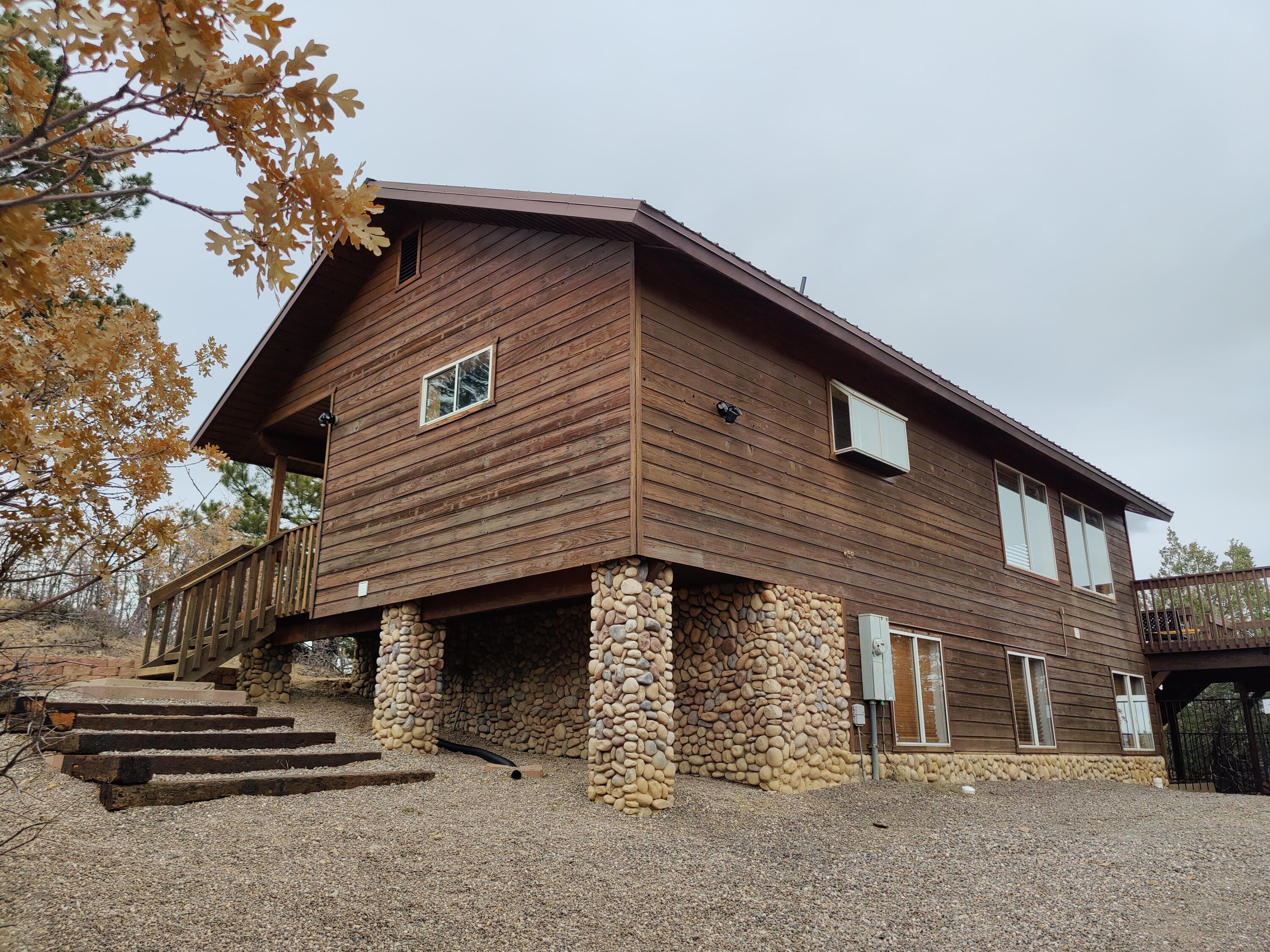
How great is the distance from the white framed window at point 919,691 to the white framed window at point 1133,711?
601 cm

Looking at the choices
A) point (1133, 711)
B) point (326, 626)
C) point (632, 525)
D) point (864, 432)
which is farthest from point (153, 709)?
point (1133, 711)

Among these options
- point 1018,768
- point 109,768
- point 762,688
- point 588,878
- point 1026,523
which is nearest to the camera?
point 588,878

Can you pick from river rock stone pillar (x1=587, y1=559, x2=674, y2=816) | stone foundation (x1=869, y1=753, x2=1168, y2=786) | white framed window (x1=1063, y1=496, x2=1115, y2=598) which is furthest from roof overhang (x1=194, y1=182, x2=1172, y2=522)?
stone foundation (x1=869, y1=753, x2=1168, y2=786)

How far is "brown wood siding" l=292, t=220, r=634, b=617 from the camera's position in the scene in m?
8.40

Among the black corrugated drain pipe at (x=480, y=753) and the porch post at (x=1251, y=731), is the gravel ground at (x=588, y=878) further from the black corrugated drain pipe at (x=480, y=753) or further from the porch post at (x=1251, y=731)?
the porch post at (x=1251, y=731)

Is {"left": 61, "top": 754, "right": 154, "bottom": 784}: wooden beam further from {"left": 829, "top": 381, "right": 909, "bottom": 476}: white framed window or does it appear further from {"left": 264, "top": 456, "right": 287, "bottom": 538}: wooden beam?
{"left": 829, "top": 381, "right": 909, "bottom": 476}: white framed window

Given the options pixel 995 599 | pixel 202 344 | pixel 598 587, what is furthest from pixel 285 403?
pixel 995 599

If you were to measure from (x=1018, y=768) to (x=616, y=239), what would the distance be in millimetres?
8830

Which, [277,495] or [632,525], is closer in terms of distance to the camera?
[632,525]

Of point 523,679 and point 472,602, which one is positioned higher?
point 472,602

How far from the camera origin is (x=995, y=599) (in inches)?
503

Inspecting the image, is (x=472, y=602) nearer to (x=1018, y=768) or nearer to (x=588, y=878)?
(x=588, y=878)

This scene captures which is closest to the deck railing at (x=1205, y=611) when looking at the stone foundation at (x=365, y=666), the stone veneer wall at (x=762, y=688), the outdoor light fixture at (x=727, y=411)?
the stone veneer wall at (x=762, y=688)

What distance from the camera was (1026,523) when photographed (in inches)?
555
